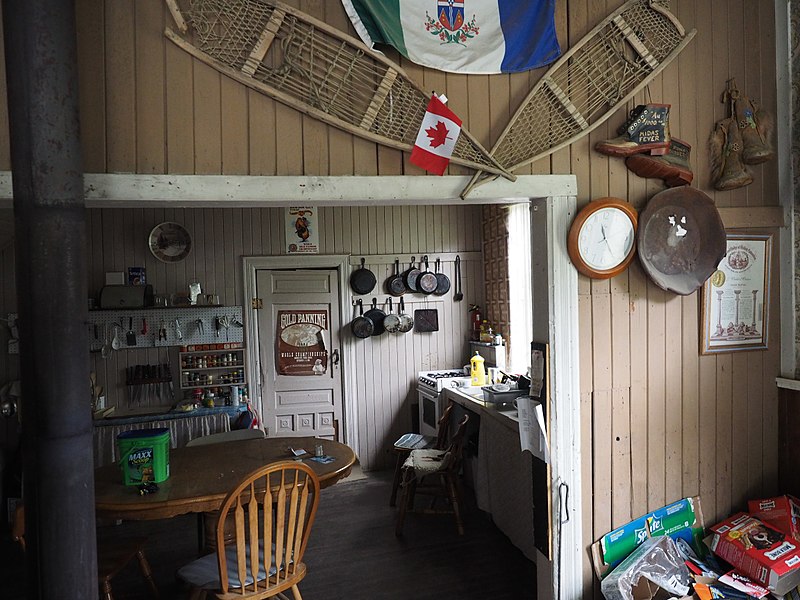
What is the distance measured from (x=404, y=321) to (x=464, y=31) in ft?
11.2

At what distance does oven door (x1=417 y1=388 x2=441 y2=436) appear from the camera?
4980 mm

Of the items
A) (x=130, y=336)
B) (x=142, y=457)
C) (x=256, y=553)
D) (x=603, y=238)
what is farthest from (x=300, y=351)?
(x=603, y=238)

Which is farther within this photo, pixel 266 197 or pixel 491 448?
pixel 491 448

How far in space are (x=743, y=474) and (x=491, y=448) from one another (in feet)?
5.47

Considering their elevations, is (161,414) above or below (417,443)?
above

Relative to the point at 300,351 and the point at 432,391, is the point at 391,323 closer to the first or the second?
the point at 432,391

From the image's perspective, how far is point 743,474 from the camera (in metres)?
2.74

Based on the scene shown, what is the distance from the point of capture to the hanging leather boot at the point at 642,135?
8.01 feet

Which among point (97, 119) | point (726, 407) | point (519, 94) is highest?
point (519, 94)

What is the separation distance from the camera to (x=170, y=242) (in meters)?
5.04

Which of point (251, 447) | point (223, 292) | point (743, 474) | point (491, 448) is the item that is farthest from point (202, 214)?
point (743, 474)

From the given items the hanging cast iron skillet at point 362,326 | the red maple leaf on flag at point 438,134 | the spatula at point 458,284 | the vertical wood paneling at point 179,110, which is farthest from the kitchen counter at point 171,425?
the red maple leaf on flag at point 438,134

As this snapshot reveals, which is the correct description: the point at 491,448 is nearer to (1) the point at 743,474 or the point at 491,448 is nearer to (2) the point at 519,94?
(1) the point at 743,474

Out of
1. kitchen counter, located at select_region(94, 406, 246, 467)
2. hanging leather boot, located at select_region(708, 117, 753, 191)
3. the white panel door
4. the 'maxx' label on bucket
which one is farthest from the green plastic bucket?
hanging leather boot, located at select_region(708, 117, 753, 191)
